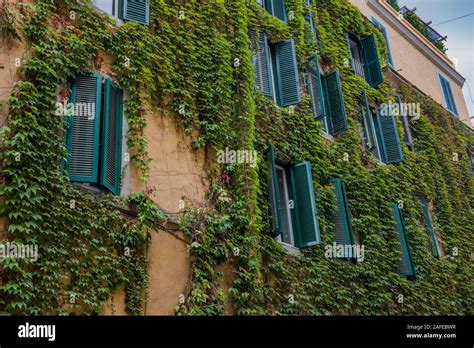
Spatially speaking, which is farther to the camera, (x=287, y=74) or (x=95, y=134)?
(x=287, y=74)

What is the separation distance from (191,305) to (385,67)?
11.3m

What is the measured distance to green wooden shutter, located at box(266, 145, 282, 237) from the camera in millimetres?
9093

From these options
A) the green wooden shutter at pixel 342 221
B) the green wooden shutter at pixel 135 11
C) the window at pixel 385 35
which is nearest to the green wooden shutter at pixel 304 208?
the green wooden shutter at pixel 342 221

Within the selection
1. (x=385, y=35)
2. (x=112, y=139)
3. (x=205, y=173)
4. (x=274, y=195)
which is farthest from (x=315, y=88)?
(x=385, y=35)

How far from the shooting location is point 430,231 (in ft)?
45.8

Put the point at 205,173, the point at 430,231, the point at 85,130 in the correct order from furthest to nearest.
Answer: the point at 430,231 → the point at 205,173 → the point at 85,130

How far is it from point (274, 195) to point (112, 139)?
3034 mm

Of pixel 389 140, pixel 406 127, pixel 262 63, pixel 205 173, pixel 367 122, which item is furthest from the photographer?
pixel 406 127

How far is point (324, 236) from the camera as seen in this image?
1020cm

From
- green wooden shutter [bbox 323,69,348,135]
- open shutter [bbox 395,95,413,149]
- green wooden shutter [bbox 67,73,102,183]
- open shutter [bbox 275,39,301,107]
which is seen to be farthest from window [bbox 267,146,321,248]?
open shutter [bbox 395,95,413,149]

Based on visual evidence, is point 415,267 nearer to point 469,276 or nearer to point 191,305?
point 469,276

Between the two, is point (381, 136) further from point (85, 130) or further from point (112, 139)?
point (85, 130)

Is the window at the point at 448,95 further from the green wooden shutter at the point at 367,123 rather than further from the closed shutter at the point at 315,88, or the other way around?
the closed shutter at the point at 315,88

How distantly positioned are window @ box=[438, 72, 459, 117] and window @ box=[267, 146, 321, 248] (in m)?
11.8
